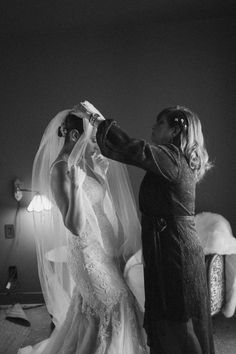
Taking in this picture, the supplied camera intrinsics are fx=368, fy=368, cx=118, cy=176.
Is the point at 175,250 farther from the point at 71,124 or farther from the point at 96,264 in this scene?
the point at 71,124

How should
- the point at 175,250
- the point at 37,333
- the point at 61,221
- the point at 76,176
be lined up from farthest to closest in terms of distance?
1. the point at 37,333
2. the point at 61,221
3. the point at 76,176
4. the point at 175,250

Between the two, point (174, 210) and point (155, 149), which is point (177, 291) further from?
point (155, 149)

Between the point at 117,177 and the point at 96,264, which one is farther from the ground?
the point at 117,177

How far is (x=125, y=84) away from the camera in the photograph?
3035mm

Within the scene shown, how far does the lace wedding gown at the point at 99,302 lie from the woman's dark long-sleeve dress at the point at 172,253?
0.26m

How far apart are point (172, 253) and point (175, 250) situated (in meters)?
0.02

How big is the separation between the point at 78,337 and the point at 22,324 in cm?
108

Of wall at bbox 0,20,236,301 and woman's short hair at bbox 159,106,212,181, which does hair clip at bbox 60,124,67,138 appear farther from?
wall at bbox 0,20,236,301

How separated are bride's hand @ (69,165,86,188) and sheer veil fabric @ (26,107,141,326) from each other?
3.3 inches

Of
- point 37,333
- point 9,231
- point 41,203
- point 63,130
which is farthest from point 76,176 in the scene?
point 9,231

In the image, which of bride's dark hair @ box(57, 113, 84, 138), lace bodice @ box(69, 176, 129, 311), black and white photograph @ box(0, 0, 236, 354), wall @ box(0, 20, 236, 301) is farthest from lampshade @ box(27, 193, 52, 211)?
wall @ box(0, 20, 236, 301)

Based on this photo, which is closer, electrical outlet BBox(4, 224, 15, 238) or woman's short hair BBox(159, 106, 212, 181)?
woman's short hair BBox(159, 106, 212, 181)

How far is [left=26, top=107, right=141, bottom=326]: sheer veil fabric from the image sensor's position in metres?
1.91

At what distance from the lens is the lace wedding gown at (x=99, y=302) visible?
1.71 m
